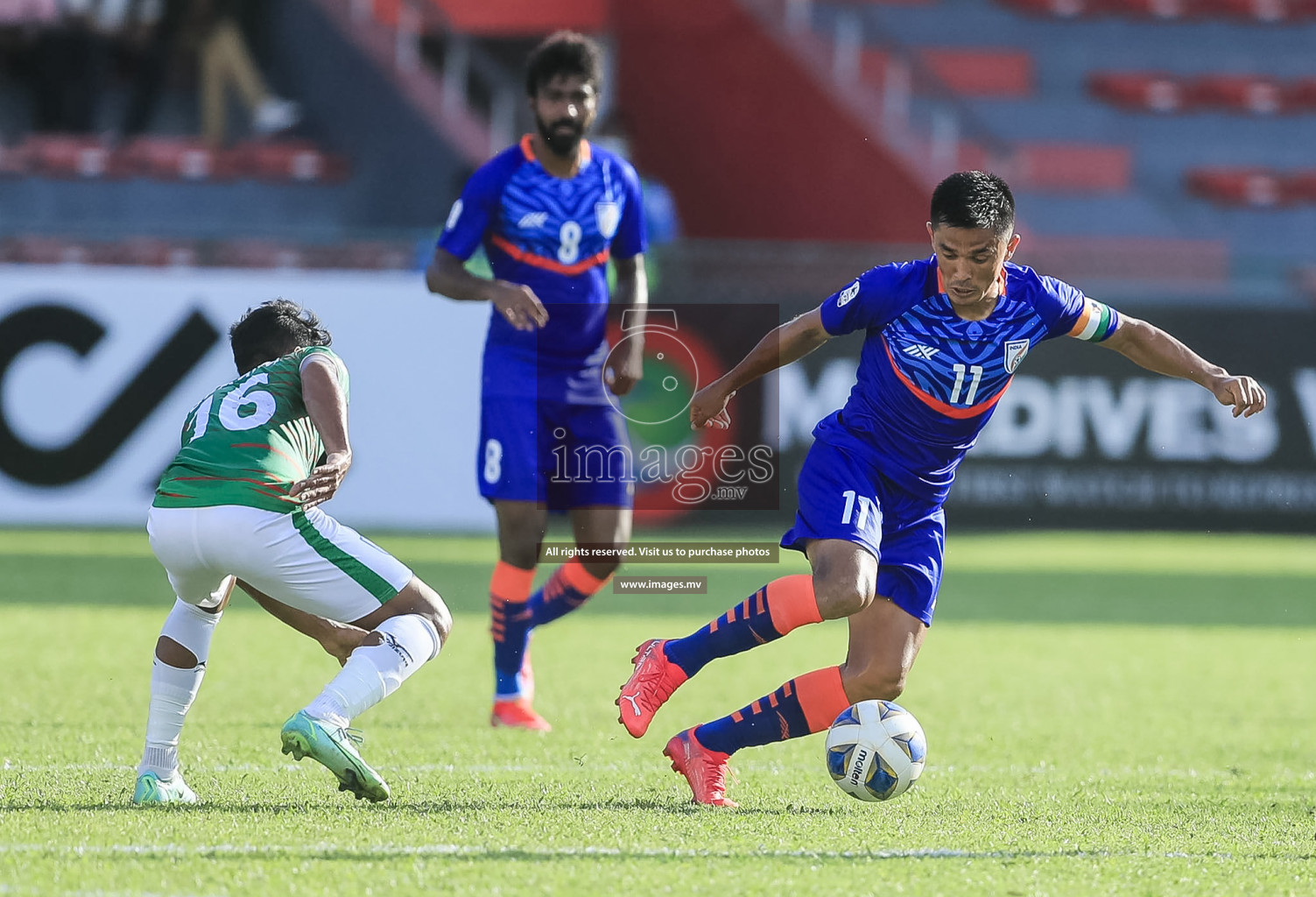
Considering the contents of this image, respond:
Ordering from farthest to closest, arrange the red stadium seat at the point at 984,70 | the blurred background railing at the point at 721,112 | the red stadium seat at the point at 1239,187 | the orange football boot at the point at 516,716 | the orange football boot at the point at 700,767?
the red stadium seat at the point at 984,70, the red stadium seat at the point at 1239,187, the blurred background railing at the point at 721,112, the orange football boot at the point at 516,716, the orange football boot at the point at 700,767

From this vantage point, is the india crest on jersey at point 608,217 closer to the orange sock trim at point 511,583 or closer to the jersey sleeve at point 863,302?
the orange sock trim at point 511,583

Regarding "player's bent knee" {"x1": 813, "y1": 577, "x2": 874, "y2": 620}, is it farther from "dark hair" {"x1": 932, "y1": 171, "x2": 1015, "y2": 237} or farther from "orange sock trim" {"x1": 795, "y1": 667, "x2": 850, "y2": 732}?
"dark hair" {"x1": 932, "y1": 171, "x2": 1015, "y2": 237}

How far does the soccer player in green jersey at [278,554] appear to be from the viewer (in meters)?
4.48

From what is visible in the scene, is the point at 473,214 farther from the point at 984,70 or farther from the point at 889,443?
the point at 984,70

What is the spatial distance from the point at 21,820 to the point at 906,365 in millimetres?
2646

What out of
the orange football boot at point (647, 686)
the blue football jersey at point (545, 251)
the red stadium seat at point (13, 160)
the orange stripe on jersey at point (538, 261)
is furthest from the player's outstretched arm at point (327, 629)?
the red stadium seat at point (13, 160)

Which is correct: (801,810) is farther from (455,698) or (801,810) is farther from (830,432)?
(455,698)

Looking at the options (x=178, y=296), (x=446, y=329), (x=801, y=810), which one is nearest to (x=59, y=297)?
(x=178, y=296)

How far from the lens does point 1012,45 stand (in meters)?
19.9

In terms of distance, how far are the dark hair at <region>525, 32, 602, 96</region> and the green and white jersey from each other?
2096 mm

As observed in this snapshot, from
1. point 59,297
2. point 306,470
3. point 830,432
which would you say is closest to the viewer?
point 306,470

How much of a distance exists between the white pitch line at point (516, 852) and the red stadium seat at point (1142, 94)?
16.5 metres

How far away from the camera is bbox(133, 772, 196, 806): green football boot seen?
15.1ft

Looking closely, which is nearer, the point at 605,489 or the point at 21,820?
the point at 21,820
